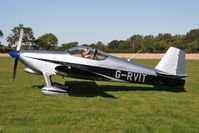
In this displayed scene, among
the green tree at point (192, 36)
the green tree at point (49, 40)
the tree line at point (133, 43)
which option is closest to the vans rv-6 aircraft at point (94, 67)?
the tree line at point (133, 43)

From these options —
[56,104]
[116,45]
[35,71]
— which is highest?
[116,45]

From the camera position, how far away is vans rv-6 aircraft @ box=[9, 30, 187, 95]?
25.7 feet

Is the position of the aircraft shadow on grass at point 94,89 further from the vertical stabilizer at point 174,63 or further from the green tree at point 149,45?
the green tree at point 149,45

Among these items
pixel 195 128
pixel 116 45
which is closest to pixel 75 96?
pixel 195 128

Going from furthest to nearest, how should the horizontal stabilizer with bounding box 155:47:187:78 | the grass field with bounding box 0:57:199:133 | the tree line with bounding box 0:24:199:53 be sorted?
the tree line with bounding box 0:24:199:53 < the horizontal stabilizer with bounding box 155:47:187:78 < the grass field with bounding box 0:57:199:133

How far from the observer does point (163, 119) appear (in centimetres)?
509

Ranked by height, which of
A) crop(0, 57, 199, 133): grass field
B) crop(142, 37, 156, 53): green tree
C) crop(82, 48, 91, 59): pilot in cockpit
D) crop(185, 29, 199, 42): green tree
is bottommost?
crop(0, 57, 199, 133): grass field

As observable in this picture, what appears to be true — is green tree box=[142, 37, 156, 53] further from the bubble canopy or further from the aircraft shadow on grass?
the bubble canopy

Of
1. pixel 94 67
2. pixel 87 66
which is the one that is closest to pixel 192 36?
pixel 94 67

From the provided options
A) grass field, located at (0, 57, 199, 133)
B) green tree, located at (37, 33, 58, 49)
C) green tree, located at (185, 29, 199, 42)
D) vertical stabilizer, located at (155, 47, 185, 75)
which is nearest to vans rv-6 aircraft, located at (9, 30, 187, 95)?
vertical stabilizer, located at (155, 47, 185, 75)

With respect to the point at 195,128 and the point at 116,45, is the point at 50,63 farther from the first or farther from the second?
the point at 116,45

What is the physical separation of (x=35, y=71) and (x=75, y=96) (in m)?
2.25

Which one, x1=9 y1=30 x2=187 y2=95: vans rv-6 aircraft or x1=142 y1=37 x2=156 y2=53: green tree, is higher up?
x1=142 y1=37 x2=156 y2=53: green tree

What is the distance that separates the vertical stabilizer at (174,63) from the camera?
8555 mm
